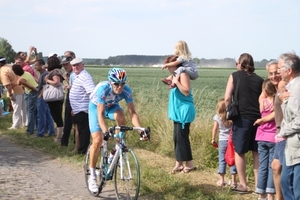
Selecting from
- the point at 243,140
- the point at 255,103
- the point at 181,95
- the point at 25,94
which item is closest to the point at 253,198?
the point at 243,140

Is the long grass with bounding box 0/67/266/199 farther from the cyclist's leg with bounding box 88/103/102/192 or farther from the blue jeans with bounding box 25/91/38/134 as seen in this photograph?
the cyclist's leg with bounding box 88/103/102/192

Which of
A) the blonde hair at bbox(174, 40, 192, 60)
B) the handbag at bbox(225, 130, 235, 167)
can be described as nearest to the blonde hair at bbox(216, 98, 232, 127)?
the handbag at bbox(225, 130, 235, 167)

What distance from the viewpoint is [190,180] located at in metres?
8.34

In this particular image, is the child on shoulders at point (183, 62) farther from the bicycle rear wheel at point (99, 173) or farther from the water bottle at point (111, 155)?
the water bottle at point (111, 155)

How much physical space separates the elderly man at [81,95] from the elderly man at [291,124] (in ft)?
16.5

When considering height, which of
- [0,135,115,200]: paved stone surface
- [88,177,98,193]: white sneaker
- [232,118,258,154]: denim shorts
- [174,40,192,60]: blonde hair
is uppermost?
[174,40,192,60]: blonde hair

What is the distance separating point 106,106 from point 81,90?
8.65 feet

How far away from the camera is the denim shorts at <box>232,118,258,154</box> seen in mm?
7432

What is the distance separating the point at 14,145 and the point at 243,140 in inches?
261

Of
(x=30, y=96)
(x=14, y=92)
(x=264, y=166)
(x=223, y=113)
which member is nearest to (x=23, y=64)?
(x=14, y=92)

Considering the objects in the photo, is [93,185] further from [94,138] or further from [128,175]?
[128,175]

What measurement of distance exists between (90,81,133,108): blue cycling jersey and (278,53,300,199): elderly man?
237 centimetres

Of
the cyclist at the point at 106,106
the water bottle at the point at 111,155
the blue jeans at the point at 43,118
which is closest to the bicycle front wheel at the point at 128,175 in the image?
the water bottle at the point at 111,155

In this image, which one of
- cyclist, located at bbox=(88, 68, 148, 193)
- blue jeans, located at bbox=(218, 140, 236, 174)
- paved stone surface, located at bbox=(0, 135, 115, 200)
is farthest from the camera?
blue jeans, located at bbox=(218, 140, 236, 174)
